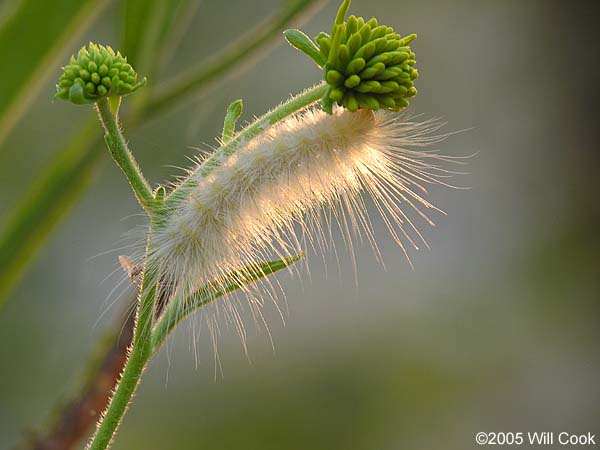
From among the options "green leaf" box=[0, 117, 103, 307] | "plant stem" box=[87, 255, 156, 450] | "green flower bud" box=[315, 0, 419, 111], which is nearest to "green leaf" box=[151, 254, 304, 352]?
"plant stem" box=[87, 255, 156, 450]

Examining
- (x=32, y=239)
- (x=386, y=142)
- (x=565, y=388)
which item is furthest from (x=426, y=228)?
(x=386, y=142)

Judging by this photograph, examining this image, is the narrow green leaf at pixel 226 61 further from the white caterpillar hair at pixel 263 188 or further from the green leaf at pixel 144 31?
the white caterpillar hair at pixel 263 188

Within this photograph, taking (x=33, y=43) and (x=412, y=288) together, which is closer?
(x=33, y=43)

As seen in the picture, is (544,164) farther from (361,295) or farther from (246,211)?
(246,211)

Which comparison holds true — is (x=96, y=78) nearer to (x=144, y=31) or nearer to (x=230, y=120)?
(x=230, y=120)

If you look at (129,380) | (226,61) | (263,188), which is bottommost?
(129,380)

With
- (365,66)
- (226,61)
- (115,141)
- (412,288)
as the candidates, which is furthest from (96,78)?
(412,288)
